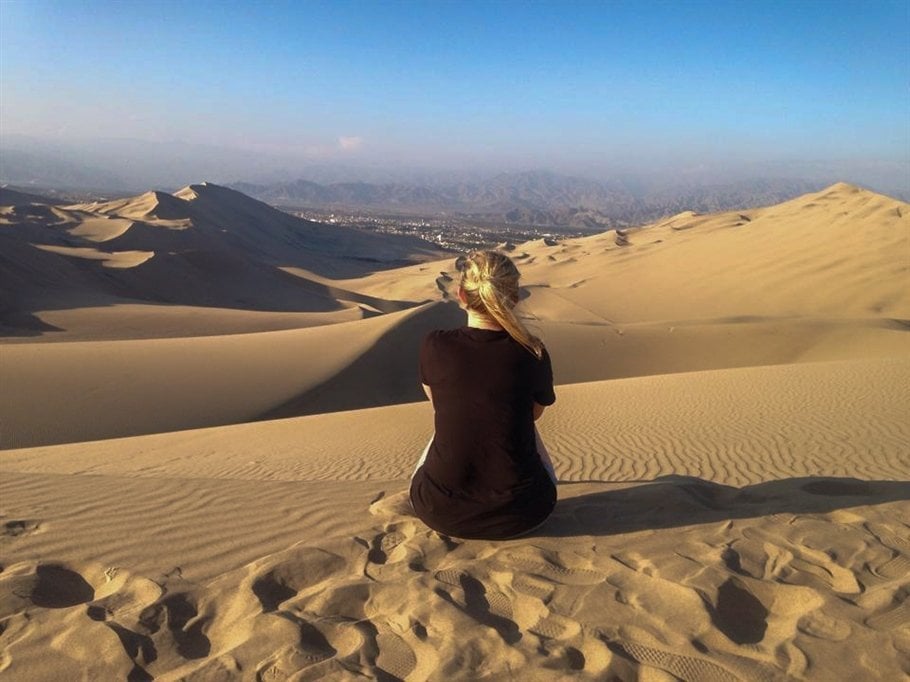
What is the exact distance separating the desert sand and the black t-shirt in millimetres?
183

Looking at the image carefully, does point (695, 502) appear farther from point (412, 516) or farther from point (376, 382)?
point (376, 382)

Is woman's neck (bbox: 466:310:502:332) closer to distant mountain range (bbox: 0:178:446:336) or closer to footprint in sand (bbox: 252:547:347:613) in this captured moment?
footprint in sand (bbox: 252:547:347:613)

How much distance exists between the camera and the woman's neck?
3.46m

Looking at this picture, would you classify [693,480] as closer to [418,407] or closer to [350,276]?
[418,407]

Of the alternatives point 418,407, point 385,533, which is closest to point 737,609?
point 385,533

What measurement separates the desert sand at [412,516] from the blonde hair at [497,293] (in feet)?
1.25

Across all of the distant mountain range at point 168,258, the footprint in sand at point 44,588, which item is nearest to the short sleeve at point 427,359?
the footprint in sand at point 44,588

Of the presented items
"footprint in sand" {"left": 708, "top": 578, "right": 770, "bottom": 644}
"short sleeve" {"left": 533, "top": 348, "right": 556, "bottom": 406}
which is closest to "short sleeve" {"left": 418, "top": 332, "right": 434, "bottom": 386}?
"short sleeve" {"left": 533, "top": 348, "right": 556, "bottom": 406}

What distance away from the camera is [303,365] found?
47.9 ft

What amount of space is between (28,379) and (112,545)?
9501 mm

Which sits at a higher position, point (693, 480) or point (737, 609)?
point (737, 609)

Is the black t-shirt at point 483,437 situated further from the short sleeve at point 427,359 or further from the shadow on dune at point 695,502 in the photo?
the shadow on dune at point 695,502

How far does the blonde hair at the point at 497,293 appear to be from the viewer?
11.0 ft

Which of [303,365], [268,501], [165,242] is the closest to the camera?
[268,501]
